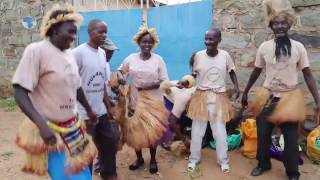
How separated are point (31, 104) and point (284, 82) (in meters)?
2.65

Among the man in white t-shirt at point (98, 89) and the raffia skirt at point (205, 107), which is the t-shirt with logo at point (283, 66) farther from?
the man in white t-shirt at point (98, 89)

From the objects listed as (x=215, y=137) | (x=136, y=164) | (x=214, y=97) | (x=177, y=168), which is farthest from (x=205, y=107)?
(x=136, y=164)

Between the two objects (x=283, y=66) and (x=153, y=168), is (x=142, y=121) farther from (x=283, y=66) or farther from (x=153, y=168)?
(x=283, y=66)

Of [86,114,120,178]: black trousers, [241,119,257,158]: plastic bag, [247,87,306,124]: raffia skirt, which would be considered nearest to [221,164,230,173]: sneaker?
[241,119,257,158]: plastic bag

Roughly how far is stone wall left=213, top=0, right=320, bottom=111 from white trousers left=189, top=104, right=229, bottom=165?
Answer: 40.2 inches

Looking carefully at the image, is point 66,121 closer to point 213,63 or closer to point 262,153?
point 213,63

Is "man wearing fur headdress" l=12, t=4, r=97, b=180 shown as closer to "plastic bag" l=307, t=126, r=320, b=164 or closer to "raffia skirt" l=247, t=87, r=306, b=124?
"raffia skirt" l=247, t=87, r=306, b=124

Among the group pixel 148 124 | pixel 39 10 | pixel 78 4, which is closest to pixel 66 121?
pixel 148 124

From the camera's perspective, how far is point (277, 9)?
13.6 ft

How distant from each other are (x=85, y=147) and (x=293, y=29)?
10.3 feet

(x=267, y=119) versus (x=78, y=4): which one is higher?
(x=78, y=4)

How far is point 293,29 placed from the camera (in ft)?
16.3

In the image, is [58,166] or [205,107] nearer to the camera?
[58,166]

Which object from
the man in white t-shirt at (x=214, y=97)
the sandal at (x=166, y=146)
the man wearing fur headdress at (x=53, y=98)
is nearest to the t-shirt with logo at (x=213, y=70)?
the man in white t-shirt at (x=214, y=97)
